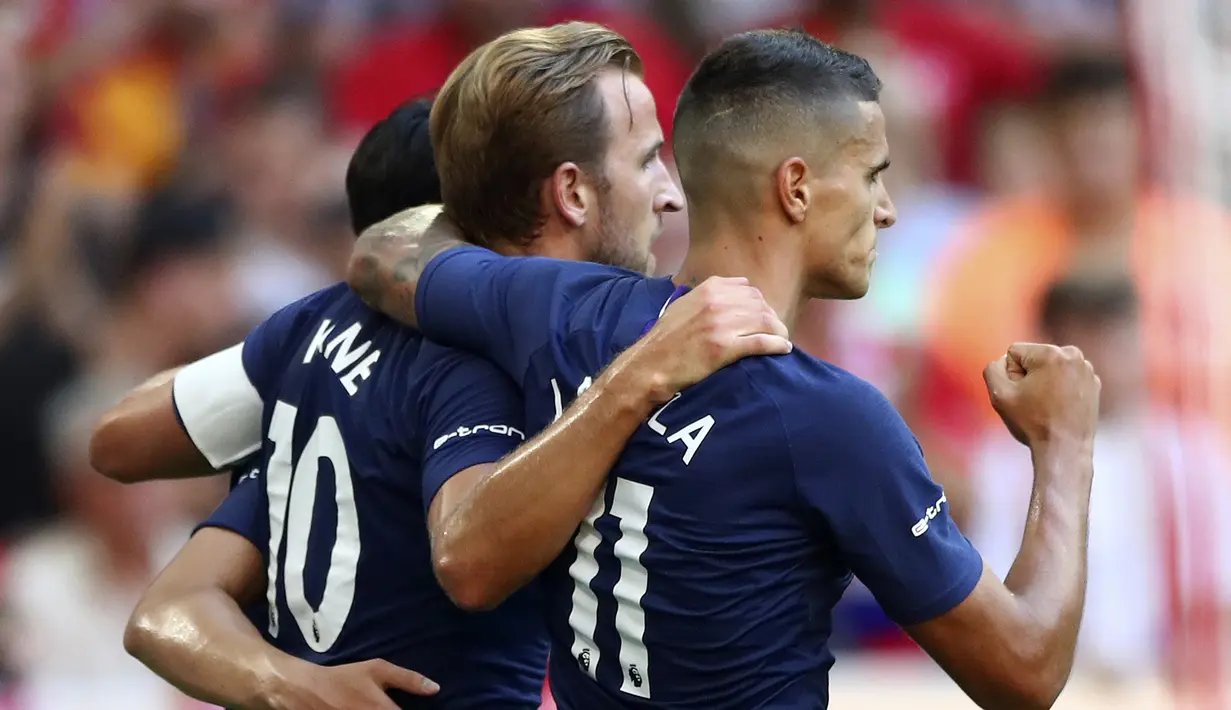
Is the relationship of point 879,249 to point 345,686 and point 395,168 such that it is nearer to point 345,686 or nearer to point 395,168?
point 395,168

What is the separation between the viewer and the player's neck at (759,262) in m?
2.16

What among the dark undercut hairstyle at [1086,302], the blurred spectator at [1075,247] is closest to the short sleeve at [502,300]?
the blurred spectator at [1075,247]

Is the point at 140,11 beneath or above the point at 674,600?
above

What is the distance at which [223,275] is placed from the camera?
5879 mm

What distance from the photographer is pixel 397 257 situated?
8.21 ft

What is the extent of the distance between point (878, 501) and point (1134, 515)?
366 cm

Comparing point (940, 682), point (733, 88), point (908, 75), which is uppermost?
point (908, 75)

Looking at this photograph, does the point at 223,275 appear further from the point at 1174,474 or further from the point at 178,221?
the point at 1174,474

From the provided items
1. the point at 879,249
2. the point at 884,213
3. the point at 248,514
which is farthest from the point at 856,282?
the point at 879,249

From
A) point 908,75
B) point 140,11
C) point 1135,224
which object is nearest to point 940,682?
point 1135,224

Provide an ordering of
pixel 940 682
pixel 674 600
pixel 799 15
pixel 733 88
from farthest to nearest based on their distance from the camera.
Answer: pixel 799 15 → pixel 940 682 → pixel 733 88 → pixel 674 600

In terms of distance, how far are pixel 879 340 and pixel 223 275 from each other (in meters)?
2.48

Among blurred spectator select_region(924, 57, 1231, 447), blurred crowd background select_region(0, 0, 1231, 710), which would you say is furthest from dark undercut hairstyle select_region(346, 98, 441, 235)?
blurred spectator select_region(924, 57, 1231, 447)

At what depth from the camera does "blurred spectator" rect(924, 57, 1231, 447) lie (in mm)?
5551
